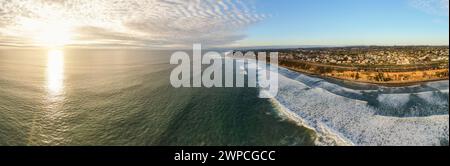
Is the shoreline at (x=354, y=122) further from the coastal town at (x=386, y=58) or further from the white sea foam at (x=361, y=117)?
the coastal town at (x=386, y=58)

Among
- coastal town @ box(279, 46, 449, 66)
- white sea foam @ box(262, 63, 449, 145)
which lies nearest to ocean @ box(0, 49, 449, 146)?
white sea foam @ box(262, 63, 449, 145)

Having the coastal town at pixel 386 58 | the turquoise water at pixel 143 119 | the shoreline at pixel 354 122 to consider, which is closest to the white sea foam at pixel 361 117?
the shoreline at pixel 354 122

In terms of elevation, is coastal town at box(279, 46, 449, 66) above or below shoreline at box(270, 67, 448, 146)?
above

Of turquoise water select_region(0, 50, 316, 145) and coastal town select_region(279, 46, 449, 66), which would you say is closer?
turquoise water select_region(0, 50, 316, 145)

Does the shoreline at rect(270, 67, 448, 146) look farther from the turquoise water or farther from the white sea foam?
the turquoise water

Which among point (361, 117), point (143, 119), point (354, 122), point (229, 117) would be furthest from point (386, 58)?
point (143, 119)
